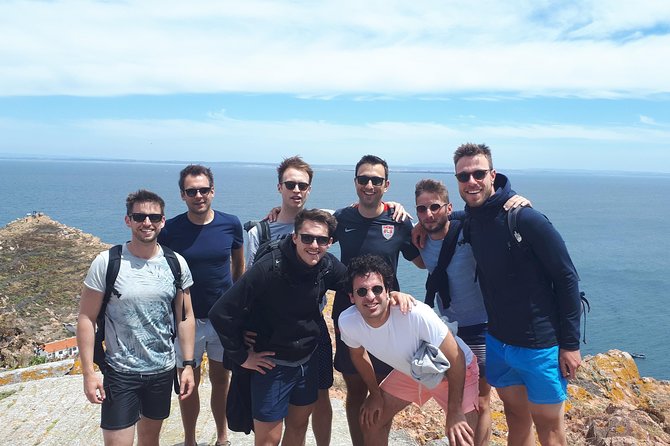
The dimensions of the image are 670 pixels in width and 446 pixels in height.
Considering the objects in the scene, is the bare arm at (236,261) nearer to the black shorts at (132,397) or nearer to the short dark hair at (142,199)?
the short dark hair at (142,199)

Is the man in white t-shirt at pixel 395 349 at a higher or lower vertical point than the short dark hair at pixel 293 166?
lower

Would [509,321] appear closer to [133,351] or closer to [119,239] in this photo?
[133,351]

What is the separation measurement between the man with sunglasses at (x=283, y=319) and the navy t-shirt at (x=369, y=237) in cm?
56

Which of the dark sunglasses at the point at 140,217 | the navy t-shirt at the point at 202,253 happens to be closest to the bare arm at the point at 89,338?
the dark sunglasses at the point at 140,217

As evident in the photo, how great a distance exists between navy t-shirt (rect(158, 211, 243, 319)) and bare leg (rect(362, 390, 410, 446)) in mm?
2163

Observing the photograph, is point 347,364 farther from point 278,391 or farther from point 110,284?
point 110,284

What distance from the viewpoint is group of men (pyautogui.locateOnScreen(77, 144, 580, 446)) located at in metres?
4.72

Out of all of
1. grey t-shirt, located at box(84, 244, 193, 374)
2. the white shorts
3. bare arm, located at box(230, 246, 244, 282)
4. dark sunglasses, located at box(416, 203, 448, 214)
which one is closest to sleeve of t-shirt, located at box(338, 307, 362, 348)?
dark sunglasses, located at box(416, 203, 448, 214)

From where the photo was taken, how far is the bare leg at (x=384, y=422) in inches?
212

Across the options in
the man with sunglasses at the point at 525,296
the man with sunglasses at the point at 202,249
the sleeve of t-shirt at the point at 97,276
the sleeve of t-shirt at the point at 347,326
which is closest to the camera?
the sleeve of t-shirt at the point at 97,276

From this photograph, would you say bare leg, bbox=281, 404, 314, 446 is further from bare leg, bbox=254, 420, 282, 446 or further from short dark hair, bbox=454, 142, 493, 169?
short dark hair, bbox=454, 142, 493, 169

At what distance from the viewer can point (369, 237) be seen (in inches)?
226

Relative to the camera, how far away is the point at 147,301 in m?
4.77

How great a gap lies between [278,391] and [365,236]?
1829 mm
